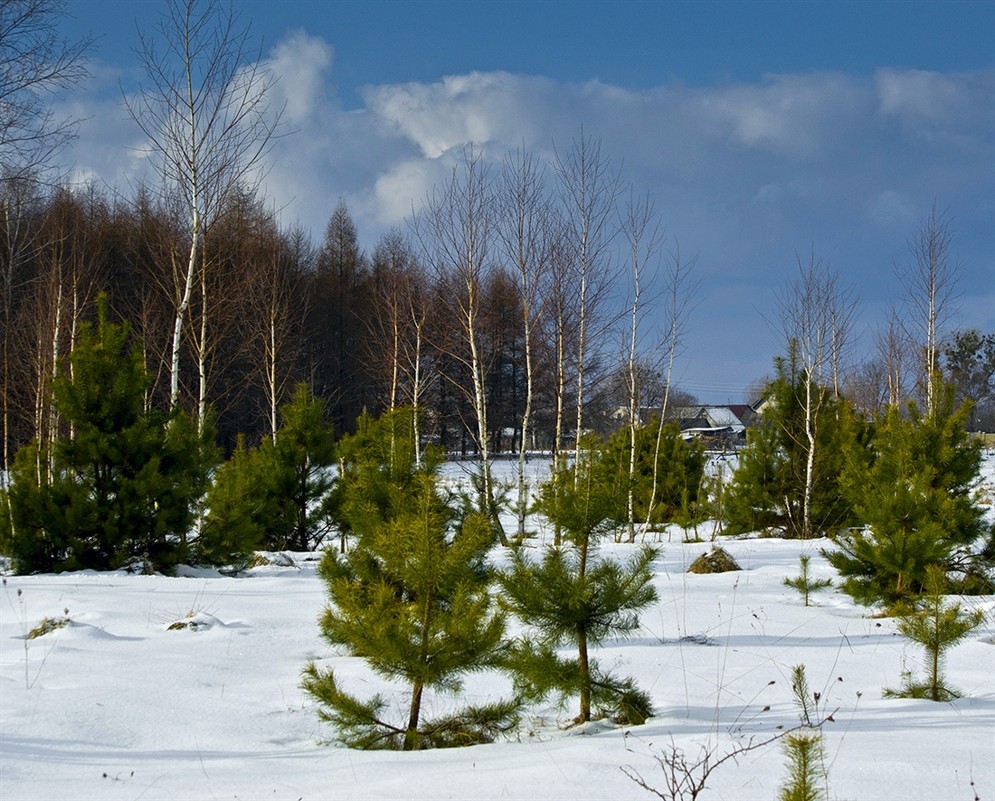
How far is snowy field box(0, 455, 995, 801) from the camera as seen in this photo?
310 centimetres

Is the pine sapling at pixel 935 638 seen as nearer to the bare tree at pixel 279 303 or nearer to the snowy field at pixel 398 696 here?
the snowy field at pixel 398 696

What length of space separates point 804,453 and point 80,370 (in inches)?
484

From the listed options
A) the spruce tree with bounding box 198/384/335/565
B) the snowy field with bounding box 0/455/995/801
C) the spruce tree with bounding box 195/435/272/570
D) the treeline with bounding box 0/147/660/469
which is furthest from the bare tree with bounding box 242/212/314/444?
the snowy field with bounding box 0/455/995/801

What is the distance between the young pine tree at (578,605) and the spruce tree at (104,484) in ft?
20.6

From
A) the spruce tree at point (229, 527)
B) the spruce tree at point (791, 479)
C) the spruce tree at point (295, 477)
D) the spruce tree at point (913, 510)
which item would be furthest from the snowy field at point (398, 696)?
the spruce tree at point (791, 479)

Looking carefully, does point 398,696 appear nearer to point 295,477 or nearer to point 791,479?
point 295,477

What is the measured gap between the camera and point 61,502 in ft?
29.2

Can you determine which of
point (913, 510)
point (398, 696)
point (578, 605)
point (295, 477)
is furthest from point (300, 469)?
point (578, 605)

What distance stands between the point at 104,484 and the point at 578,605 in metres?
7.03

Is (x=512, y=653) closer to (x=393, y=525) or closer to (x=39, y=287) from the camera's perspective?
(x=393, y=525)

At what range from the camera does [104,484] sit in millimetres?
9031

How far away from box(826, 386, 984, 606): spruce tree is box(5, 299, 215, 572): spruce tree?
24.1 ft

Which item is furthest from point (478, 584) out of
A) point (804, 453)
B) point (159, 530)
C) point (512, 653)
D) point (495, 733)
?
point (804, 453)

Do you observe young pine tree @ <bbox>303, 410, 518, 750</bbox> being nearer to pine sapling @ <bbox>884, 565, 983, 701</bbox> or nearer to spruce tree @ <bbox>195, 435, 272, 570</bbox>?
pine sapling @ <bbox>884, 565, 983, 701</bbox>
